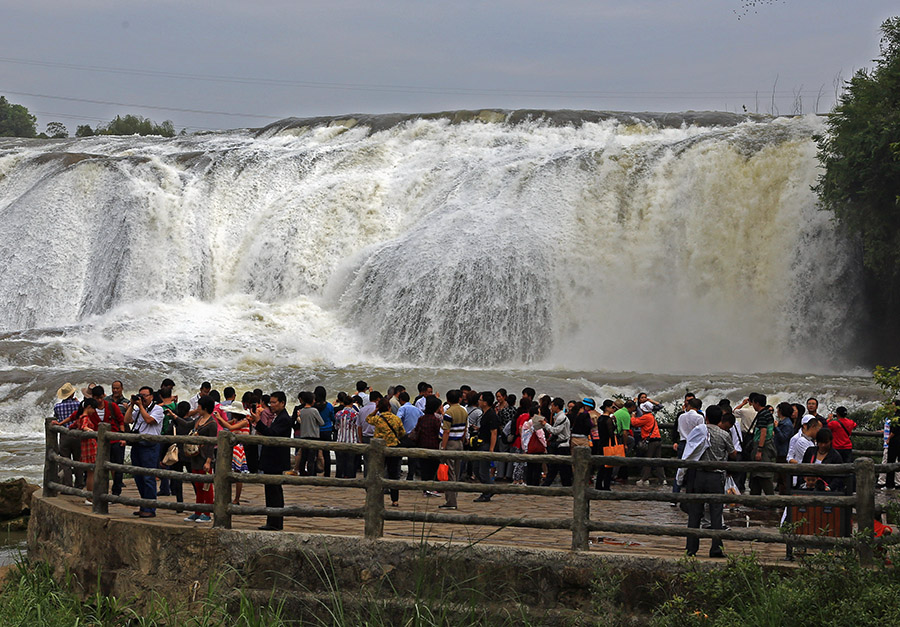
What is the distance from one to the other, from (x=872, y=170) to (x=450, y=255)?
11.7m

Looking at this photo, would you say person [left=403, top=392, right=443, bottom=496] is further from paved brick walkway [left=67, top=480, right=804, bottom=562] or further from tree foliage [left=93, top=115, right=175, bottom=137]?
tree foliage [left=93, top=115, right=175, bottom=137]

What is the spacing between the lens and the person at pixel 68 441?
10.9 metres

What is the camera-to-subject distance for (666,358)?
29.5 m

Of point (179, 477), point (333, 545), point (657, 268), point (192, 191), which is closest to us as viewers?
point (333, 545)

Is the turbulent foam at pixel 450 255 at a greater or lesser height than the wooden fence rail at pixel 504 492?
greater

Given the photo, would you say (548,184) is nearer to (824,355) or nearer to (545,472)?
(824,355)

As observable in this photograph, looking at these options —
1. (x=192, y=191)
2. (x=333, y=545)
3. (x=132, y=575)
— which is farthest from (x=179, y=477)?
(x=192, y=191)

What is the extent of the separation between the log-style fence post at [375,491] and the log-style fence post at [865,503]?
3484 millimetres

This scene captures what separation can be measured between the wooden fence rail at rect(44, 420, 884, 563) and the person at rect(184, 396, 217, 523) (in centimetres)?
45

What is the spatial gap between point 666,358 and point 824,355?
13.7 feet

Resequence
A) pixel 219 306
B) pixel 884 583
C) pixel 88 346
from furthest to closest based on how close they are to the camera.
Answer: pixel 219 306 → pixel 88 346 → pixel 884 583

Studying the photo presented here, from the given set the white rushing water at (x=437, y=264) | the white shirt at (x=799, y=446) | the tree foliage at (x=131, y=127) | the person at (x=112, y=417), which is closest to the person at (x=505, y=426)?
the white shirt at (x=799, y=446)

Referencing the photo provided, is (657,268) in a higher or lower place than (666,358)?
higher

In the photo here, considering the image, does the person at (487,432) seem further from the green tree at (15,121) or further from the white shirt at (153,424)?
the green tree at (15,121)
